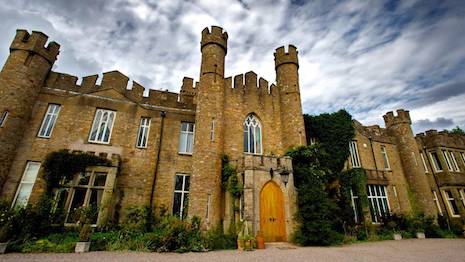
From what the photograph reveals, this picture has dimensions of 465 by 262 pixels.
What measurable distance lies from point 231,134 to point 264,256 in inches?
306

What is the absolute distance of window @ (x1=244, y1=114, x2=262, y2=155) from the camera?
561 inches

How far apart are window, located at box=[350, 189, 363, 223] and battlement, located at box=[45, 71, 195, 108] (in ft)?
45.2

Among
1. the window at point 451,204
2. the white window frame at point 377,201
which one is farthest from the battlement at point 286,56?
the window at point 451,204

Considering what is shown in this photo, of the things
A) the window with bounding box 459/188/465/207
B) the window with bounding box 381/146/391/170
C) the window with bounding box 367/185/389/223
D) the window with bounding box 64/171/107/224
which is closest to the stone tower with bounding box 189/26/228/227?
the window with bounding box 64/171/107/224

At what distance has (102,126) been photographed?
13.0 metres

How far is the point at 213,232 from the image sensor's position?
10242mm

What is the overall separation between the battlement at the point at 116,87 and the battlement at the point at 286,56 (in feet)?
26.1

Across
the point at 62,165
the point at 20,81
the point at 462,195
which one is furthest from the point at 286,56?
the point at 462,195

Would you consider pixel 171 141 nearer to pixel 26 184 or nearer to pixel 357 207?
pixel 26 184

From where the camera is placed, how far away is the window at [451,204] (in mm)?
18350

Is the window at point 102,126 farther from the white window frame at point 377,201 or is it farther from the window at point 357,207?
the white window frame at point 377,201

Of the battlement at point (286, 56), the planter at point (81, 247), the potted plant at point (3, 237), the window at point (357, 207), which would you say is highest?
the battlement at point (286, 56)

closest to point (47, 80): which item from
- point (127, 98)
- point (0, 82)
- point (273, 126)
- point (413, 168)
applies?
point (0, 82)

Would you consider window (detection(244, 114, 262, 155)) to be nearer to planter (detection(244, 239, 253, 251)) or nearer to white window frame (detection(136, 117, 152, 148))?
planter (detection(244, 239, 253, 251))
